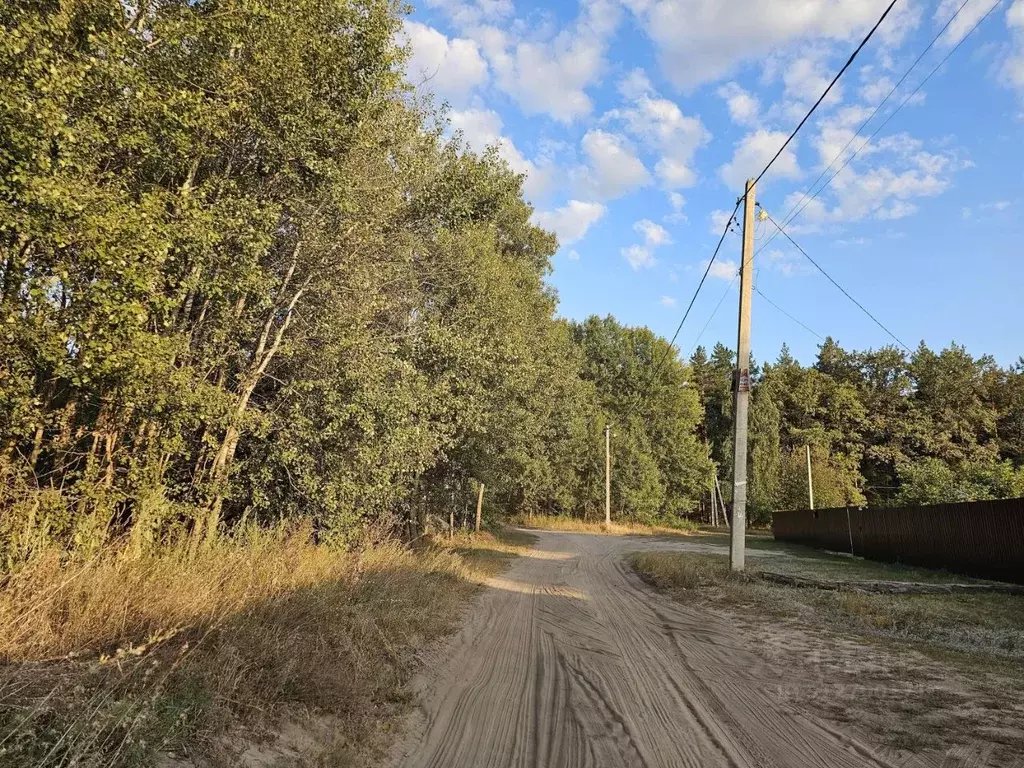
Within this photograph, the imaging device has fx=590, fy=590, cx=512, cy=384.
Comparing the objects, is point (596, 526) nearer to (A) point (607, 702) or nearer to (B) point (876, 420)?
(B) point (876, 420)

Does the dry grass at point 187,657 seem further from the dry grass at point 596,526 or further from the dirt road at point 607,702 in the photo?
the dry grass at point 596,526

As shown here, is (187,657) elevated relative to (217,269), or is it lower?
lower

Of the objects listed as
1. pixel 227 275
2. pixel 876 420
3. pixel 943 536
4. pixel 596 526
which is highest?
pixel 876 420

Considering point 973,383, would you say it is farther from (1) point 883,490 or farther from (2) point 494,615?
(2) point 494,615

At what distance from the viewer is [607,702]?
5117 mm

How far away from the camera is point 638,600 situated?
10.9 meters

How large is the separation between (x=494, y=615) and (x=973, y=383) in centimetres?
6745

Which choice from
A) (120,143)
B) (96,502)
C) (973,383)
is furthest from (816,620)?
(973,383)

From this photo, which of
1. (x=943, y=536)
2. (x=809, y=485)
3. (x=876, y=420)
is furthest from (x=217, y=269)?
(x=876, y=420)

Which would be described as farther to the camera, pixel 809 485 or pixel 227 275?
pixel 809 485

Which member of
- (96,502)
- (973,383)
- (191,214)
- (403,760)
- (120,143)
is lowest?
(403,760)

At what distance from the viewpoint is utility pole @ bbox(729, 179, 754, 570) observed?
13.2 meters

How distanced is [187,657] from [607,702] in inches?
132

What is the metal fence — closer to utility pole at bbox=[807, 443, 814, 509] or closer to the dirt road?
the dirt road
